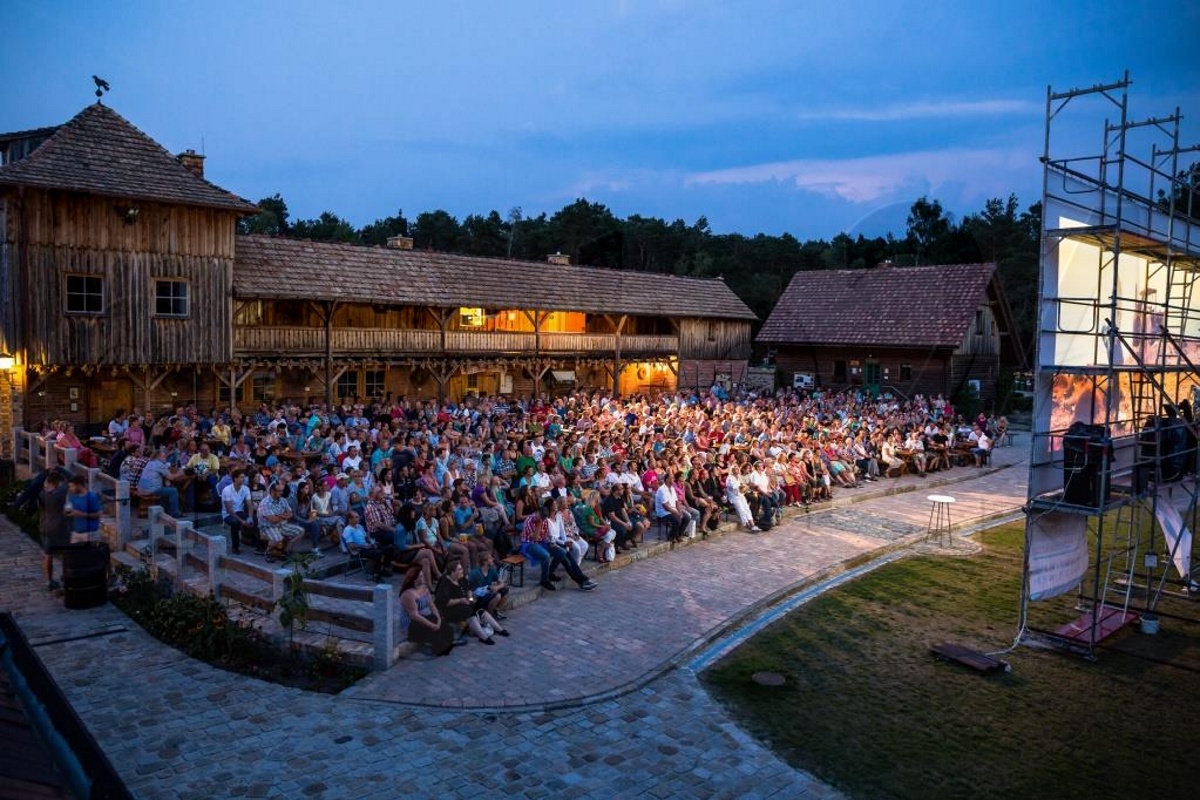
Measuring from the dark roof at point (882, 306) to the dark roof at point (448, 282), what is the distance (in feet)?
10.1

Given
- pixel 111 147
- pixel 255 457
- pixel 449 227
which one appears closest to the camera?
pixel 255 457

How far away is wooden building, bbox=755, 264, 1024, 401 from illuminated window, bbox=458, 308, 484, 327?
16.4 m

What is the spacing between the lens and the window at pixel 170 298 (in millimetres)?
21859

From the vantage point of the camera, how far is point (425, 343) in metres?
28.1

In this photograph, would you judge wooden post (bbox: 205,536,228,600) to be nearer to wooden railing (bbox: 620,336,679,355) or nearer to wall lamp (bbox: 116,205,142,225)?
wall lamp (bbox: 116,205,142,225)

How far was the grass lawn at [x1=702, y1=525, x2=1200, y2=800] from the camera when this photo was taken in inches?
292

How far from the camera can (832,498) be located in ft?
65.1

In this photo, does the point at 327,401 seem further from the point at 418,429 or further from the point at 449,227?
the point at 449,227

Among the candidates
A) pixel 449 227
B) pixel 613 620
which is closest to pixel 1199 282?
pixel 613 620

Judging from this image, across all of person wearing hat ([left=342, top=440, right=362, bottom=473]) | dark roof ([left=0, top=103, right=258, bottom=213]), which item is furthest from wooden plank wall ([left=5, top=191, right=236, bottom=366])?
person wearing hat ([left=342, top=440, right=362, bottom=473])

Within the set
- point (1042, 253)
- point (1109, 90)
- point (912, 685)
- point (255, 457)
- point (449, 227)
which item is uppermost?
point (449, 227)

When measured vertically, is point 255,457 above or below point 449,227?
below

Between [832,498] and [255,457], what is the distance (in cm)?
1286

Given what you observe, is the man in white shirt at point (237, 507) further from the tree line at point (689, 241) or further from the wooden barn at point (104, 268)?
the tree line at point (689, 241)
